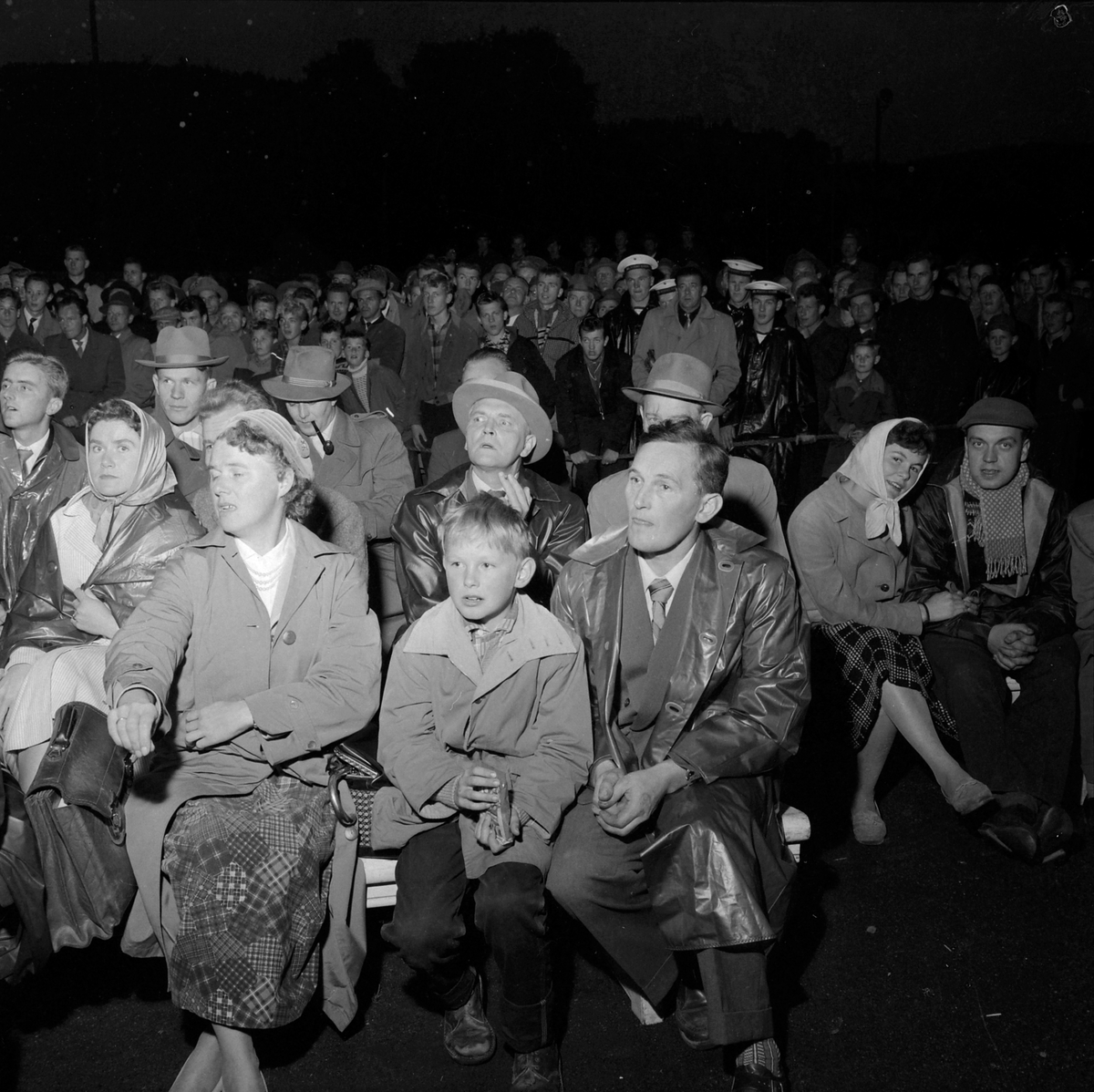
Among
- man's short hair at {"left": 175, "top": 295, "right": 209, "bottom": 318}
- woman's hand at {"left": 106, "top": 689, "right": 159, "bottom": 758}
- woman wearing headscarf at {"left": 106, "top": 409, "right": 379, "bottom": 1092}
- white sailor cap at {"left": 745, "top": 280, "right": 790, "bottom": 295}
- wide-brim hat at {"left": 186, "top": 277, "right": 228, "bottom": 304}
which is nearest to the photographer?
woman's hand at {"left": 106, "top": 689, "right": 159, "bottom": 758}

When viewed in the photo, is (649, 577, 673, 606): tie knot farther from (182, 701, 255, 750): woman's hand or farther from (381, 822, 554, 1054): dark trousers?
(182, 701, 255, 750): woman's hand

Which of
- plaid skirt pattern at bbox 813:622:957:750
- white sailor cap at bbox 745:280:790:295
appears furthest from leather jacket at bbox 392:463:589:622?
white sailor cap at bbox 745:280:790:295

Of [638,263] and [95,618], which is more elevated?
[638,263]

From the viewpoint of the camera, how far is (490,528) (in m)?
3.10

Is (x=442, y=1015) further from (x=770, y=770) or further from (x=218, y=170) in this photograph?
(x=218, y=170)

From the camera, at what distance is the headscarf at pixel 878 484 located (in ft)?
15.6

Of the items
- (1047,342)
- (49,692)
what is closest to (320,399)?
(49,692)

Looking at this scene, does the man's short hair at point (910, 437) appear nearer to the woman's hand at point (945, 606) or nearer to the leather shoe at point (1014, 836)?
the woman's hand at point (945, 606)

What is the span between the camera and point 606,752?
329 centimetres

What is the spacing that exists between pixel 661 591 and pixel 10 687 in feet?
7.18

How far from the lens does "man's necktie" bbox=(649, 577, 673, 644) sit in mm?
3430

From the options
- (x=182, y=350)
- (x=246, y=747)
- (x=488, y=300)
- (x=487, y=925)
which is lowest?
(x=487, y=925)

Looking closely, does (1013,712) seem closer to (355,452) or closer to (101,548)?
(355,452)

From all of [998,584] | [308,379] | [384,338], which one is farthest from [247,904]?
[384,338]
